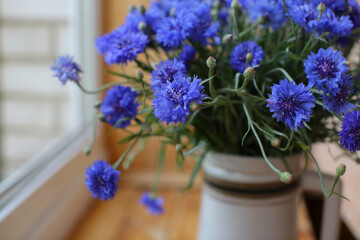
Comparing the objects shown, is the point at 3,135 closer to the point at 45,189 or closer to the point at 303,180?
the point at 45,189

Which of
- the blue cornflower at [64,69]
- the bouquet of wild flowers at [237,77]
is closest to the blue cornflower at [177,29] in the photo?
the bouquet of wild flowers at [237,77]

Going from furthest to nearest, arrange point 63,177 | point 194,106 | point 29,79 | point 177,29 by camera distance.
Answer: point 29,79 < point 63,177 < point 177,29 < point 194,106

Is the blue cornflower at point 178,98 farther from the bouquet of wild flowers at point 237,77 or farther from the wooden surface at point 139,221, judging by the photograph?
the wooden surface at point 139,221

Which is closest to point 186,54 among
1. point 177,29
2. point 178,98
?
point 177,29

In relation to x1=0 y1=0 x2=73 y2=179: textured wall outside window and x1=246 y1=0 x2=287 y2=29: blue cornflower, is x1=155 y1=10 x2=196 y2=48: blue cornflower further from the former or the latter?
x1=0 y1=0 x2=73 y2=179: textured wall outside window

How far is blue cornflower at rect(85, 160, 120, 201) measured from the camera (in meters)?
0.41

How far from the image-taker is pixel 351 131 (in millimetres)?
369

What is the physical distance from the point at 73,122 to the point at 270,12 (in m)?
0.60

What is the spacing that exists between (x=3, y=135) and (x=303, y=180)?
1.96ft

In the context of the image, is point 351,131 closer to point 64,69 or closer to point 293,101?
point 293,101

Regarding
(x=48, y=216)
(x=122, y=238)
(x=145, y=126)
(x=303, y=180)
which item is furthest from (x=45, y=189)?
(x=303, y=180)

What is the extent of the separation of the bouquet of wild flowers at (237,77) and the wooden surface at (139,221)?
0.33 m

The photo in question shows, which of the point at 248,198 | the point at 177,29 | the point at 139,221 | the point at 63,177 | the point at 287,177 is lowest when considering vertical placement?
the point at 139,221

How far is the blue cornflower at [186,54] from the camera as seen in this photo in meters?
0.47
